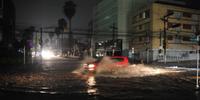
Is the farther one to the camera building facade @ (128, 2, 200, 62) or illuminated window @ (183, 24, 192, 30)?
illuminated window @ (183, 24, 192, 30)

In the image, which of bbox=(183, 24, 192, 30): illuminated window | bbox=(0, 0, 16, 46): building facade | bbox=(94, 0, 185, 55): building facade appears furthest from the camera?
bbox=(94, 0, 185, 55): building facade

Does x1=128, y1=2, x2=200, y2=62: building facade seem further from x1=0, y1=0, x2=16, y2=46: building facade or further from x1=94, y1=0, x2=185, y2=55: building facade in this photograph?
x1=0, y1=0, x2=16, y2=46: building facade

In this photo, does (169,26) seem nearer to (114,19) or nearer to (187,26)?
(187,26)

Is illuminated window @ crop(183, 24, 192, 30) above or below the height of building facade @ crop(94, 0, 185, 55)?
below

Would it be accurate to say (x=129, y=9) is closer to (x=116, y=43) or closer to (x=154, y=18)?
(x=116, y=43)

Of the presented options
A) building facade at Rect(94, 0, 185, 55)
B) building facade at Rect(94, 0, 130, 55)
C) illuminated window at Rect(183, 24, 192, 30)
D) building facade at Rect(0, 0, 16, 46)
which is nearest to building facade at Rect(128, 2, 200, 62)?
illuminated window at Rect(183, 24, 192, 30)

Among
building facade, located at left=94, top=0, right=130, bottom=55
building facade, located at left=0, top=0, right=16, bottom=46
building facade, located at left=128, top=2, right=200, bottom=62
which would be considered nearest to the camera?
building facade, located at left=0, top=0, right=16, bottom=46

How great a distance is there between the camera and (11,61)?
3206 cm

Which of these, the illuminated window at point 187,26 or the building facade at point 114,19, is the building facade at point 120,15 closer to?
the building facade at point 114,19

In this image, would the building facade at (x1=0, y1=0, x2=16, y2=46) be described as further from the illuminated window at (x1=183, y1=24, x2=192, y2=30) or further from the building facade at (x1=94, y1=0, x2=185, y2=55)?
the illuminated window at (x1=183, y1=24, x2=192, y2=30)

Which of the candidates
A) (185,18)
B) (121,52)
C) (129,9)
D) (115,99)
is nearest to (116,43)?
(121,52)

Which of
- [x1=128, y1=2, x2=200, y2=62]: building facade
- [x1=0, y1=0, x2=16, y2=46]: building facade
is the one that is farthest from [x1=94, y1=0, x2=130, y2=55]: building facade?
[x1=0, y1=0, x2=16, y2=46]: building facade

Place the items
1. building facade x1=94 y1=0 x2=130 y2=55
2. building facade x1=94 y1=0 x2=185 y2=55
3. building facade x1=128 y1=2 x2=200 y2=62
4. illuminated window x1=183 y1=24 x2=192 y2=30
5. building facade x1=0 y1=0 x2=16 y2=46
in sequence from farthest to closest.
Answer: building facade x1=94 y1=0 x2=130 y2=55 → building facade x1=94 y1=0 x2=185 y2=55 → illuminated window x1=183 y1=24 x2=192 y2=30 → building facade x1=128 y1=2 x2=200 y2=62 → building facade x1=0 y1=0 x2=16 y2=46

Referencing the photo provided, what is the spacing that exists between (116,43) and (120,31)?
491 centimetres
